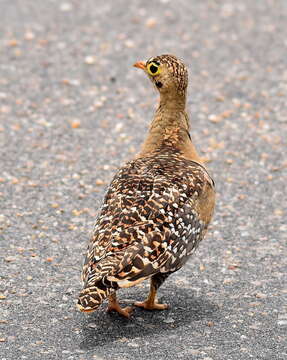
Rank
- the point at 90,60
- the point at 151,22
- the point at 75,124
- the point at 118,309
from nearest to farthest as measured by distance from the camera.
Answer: the point at 118,309 < the point at 75,124 < the point at 90,60 < the point at 151,22

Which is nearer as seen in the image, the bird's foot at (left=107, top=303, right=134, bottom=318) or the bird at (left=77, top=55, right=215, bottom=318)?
the bird at (left=77, top=55, right=215, bottom=318)

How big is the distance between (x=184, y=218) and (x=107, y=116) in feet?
15.3

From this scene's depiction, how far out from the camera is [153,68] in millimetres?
7172

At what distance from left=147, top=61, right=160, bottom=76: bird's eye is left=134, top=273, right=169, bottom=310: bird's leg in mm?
Result: 1872

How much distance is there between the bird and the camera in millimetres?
5758

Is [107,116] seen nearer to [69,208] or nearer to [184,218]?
[69,208]

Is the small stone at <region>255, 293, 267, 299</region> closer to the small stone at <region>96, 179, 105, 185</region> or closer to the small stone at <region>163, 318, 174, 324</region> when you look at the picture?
the small stone at <region>163, 318, 174, 324</region>

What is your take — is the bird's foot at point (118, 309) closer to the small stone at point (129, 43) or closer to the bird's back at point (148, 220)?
the bird's back at point (148, 220)

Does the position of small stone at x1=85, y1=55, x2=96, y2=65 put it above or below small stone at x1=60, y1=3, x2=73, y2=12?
below

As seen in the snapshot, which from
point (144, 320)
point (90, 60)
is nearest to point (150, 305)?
point (144, 320)

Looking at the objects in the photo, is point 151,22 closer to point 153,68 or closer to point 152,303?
point 153,68

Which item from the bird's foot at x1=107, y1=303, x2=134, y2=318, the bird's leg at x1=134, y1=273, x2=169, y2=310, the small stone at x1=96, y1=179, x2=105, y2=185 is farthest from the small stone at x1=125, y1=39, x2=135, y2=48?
the bird's foot at x1=107, y1=303, x2=134, y2=318

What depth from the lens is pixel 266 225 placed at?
8.24 m

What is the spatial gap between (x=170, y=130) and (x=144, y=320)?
1.70 meters
